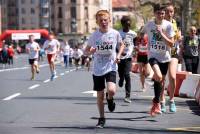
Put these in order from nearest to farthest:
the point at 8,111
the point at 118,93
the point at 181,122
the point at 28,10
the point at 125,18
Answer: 1. the point at 181,122
2. the point at 8,111
3. the point at 125,18
4. the point at 118,93
5. the point at 28,10

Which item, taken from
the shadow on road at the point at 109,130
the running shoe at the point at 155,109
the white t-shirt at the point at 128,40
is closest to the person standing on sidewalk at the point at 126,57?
the white t-shirt at the point at 128,40

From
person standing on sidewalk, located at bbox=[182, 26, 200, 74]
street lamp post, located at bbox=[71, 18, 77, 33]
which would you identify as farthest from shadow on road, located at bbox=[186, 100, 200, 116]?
street lamp post, located at bbox=[71, 18, 77, 33]

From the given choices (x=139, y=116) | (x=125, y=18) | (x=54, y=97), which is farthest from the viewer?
(x=54, y=97)

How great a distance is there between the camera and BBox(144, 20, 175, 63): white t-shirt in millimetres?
12562

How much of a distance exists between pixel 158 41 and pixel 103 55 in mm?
1686

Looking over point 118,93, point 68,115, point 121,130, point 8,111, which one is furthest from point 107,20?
point 118,93

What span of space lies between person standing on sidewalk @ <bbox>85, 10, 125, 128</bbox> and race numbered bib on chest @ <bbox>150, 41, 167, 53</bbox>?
4.72ft

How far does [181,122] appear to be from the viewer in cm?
1172

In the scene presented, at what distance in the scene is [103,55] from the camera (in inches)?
440

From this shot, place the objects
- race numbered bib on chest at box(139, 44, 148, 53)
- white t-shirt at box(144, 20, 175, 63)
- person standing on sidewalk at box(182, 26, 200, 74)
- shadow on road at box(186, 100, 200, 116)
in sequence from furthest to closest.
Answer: race numbered bib on chest at box(139, 44, 148, 53), person standing on sidewalk at box(182, 26, 200, 74), shadow on road at box(186, 100, 200, 116), white t-shirt at box(144, 20, 175, 63)

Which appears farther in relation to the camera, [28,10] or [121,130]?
[28,10]

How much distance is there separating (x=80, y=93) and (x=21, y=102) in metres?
3.46

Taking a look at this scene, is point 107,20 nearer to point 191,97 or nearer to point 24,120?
point 24,120

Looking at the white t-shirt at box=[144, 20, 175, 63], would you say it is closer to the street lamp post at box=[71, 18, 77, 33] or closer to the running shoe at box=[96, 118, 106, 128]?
the running shoe at box=[96, 118, 106, 128]
